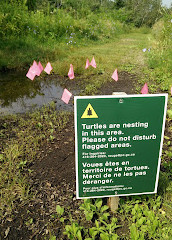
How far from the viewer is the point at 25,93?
5.15 m

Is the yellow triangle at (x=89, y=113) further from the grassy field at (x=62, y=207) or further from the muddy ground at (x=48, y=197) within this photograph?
the muddy ground at (x=48, y=197)

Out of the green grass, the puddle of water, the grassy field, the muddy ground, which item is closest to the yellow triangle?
the grassy field

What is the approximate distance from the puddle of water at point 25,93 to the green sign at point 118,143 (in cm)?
256

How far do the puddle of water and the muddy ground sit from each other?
1437mm

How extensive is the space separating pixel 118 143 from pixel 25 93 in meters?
3.85

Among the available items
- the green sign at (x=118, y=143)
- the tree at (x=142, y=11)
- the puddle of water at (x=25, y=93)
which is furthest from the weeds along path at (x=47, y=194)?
the tree at (x=142, y=11)

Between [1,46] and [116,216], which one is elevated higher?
[1,46]

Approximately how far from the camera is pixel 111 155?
1792mm

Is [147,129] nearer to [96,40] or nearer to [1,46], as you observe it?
[1,46]

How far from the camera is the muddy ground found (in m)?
1.95

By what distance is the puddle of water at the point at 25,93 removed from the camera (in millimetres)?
4402

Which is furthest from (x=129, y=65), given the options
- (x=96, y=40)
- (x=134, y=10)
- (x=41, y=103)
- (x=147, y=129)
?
(x=134, y=10)

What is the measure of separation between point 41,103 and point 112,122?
10.2 feet

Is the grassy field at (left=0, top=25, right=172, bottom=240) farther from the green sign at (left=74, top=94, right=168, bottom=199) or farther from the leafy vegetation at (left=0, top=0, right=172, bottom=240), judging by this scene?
the green sign at (left=74, top=94, right=168, bottom=199)
